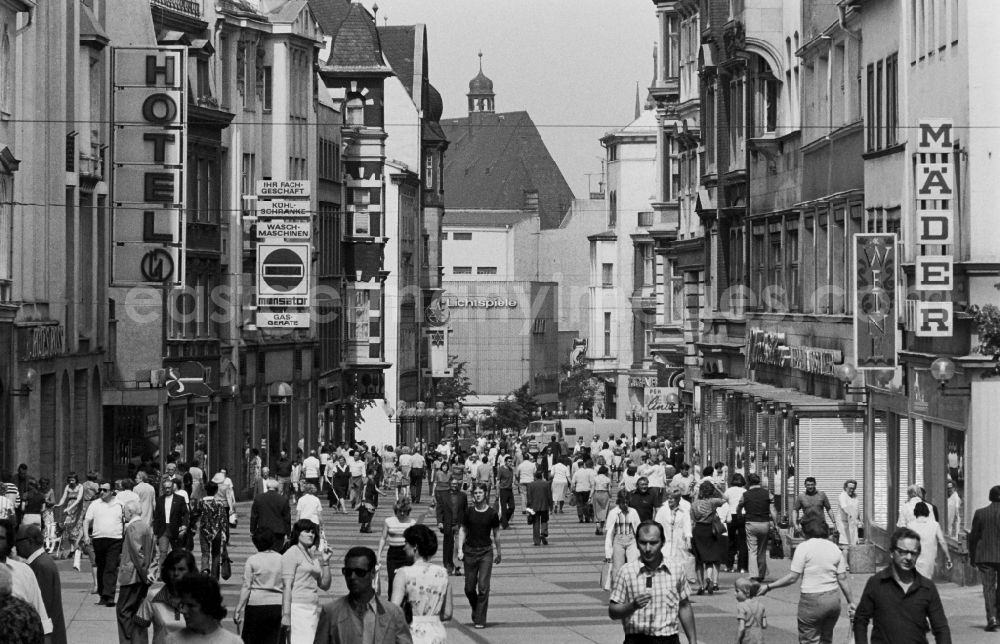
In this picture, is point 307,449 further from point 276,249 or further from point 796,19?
point 796,19

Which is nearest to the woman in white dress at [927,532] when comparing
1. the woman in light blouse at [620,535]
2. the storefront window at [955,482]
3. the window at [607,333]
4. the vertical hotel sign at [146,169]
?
the woman in light blouse at [620,535]

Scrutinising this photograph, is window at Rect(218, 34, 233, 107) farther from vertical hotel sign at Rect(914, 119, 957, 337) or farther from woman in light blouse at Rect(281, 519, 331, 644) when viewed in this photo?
woman in light blouse at Rect(281, 519, 331, 644)

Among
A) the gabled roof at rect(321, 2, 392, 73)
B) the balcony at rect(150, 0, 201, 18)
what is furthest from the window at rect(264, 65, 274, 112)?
the gabled roof at rect(321, 2, 392, 73)

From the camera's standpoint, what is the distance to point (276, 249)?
196 ft

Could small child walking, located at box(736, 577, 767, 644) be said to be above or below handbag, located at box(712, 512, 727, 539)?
above

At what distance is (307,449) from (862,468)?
38.3 metres

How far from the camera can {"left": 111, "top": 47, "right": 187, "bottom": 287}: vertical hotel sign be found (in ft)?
159

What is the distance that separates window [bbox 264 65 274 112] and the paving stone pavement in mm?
30064

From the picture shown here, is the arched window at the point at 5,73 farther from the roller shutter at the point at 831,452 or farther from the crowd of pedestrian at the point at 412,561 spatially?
the roller shutter at the point at 831,452

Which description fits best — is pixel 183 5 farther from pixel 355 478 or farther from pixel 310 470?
pixel 310 470

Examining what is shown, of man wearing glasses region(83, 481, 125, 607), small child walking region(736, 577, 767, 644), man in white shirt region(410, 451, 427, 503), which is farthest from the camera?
man in white shirt region(410, 451, 427, 503)

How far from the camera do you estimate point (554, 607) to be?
87.0 feet

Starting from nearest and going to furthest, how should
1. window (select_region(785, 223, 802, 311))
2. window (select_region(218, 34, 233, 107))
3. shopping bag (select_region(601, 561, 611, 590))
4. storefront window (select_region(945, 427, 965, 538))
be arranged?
shopping bag (select_region(601, 561, 611, 590))
storefront window (select_region(945, 427, 965, 538))
window (select_region(785, 223, 802, 311))
window (select_region(218, 34, 233, 107))

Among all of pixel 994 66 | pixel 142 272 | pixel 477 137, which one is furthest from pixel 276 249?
pixel 477 137
